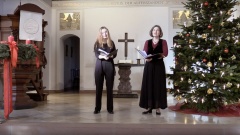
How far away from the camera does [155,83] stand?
15.0 feet

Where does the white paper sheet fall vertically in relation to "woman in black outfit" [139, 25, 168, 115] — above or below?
above

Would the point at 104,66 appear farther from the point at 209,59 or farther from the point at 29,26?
the point at 29,26

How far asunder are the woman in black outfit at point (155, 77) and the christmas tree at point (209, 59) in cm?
53

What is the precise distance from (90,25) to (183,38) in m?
5.50

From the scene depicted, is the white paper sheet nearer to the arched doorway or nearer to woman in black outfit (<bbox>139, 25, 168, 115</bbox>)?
woman in black outfit (<bbox>139, 25, 168, 115</bbox>)

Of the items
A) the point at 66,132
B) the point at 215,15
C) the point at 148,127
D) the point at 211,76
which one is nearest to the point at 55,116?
the point at 66,132

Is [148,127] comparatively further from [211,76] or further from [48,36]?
[48,36]

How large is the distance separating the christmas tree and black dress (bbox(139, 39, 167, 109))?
20.5 inches

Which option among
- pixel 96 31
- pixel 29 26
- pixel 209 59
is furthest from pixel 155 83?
pixel 96 31

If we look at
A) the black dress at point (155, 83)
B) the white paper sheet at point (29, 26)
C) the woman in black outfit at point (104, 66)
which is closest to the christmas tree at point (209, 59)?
the black dress at point (155, 83)

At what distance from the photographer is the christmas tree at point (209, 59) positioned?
15.2 feet

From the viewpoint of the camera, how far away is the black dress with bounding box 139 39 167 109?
456 centimetres

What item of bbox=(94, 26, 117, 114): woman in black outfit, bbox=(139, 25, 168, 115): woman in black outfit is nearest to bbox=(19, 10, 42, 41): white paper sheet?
bbox=(94, 26, 117, 114): woman in black outfit

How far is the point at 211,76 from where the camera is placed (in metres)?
4.61
